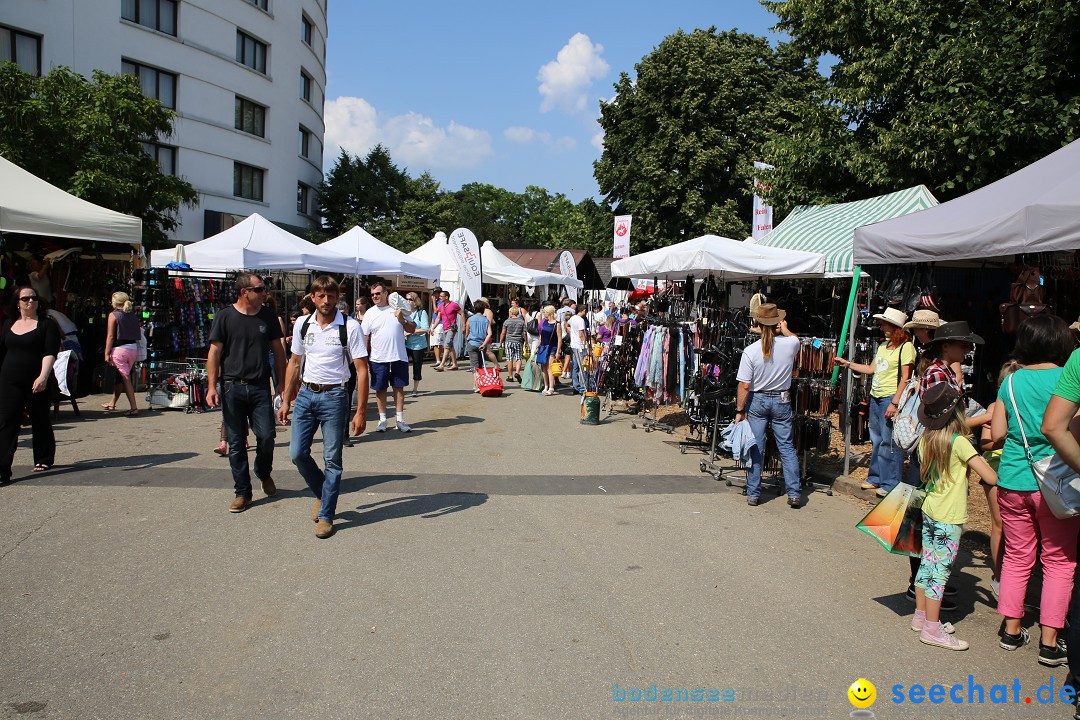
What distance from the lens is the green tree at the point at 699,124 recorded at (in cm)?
3250

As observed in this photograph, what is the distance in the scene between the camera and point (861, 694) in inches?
136

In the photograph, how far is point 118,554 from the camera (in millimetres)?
5336

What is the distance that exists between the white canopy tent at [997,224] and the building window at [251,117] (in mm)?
33731

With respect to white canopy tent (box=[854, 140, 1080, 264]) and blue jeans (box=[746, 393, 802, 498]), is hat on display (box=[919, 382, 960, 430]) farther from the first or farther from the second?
blue jeans (box=[746, 393, 802, 498])

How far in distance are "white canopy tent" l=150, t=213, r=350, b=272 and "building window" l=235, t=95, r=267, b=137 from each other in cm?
2048

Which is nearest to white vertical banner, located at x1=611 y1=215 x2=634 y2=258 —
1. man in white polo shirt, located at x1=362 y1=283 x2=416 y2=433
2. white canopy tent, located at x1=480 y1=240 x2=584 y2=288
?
white canopy tent, located at x1=480 y1=240 x2=584 y2=288

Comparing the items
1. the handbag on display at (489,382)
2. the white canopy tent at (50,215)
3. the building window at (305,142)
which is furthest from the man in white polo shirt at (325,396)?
the building window at (305,142)

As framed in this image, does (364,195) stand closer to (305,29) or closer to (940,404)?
(305,29)

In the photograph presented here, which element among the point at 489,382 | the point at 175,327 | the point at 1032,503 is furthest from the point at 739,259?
the point at 175,327

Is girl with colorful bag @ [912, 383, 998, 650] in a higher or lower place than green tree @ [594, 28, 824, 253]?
lower

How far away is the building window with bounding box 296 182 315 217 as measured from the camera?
4053cm

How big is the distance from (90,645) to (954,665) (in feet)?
Answer: 15.2

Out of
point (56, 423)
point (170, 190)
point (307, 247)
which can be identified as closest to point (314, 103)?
point (170, 190)

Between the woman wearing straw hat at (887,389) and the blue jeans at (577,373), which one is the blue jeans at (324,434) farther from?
the blue jeans at (577,373)
